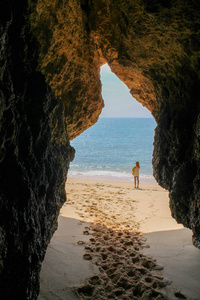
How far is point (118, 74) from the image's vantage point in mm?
6125

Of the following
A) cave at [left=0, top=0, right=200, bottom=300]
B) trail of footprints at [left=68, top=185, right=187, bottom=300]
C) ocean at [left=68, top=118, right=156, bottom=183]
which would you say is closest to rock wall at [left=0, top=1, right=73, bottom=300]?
cave at [left=0, top=0, right=200, bottom=300]

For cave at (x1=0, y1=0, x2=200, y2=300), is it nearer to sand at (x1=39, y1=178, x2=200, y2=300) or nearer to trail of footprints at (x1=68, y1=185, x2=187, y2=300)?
sand at (x1=39, y1=178, x2=200, y2=300)

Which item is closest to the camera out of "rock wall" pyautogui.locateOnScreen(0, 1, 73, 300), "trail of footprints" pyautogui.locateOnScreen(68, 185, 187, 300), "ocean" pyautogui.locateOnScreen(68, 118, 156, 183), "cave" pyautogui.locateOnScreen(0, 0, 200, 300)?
"rock wall" pyautogui.locateOnScreen(0, 1, 73, 300)

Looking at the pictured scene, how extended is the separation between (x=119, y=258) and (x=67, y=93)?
3.69 meters

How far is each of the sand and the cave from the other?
2.34 ft

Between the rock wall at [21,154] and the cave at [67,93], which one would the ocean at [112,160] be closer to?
the cave at [67,93]

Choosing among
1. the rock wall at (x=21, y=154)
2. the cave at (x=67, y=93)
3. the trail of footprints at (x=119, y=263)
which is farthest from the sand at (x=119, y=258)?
the rock wall at (x=21, y=154)

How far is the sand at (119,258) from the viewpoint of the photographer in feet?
11.4

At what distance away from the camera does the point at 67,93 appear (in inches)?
185

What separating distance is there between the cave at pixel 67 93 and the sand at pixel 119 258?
28.1 inches

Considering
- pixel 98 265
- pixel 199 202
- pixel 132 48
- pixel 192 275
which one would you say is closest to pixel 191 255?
pixel 192 275

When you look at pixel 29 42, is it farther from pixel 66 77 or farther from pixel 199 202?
pixel 199 202

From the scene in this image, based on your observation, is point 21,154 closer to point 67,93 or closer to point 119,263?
point 67,93

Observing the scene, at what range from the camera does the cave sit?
2.44 metres
